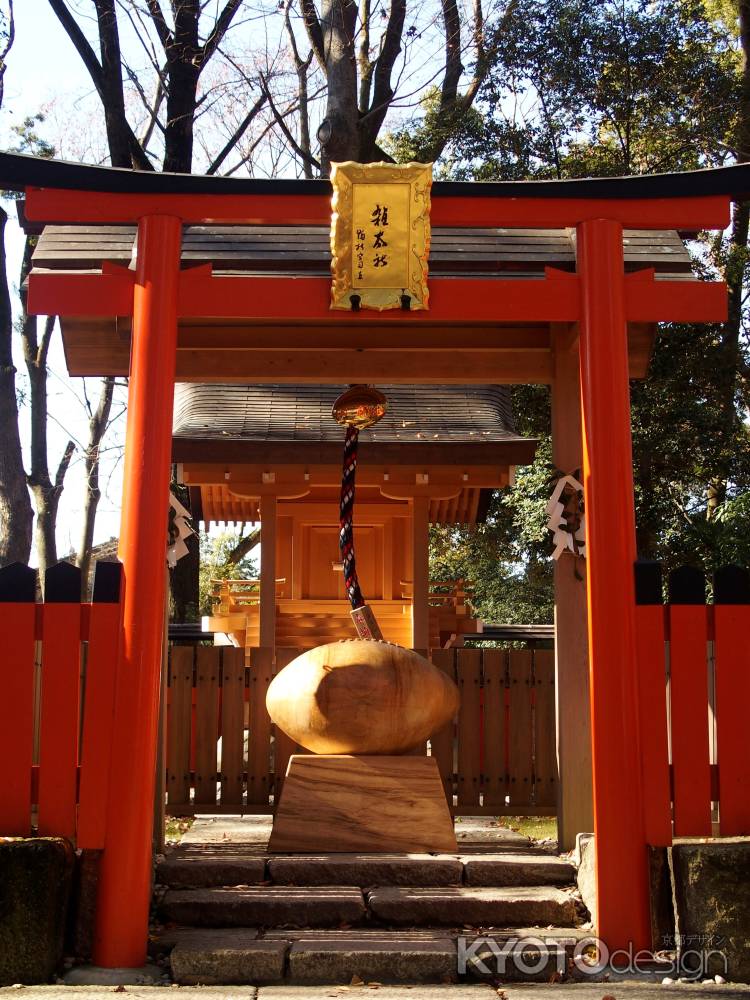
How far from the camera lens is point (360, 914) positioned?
528 centimetres

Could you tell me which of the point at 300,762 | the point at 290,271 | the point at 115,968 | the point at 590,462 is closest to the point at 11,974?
the point at 115,968

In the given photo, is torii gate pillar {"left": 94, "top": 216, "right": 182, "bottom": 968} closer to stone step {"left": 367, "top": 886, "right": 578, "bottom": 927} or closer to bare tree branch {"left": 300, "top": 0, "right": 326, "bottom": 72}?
stone step {"left": 367, "top": 886, "right": 578, "bottom": 927}

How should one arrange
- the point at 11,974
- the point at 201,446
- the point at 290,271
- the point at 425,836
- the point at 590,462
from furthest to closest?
the point at 201,446
the point at 290,271
the point at 425,836
the point at 590,462
the point at 11,974

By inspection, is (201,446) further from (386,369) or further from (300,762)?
(300,762)

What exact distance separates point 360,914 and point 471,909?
585 millimetres

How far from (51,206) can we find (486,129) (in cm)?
Result: 1471

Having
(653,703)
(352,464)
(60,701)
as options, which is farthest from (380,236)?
(60,701)

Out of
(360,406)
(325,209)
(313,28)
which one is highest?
(313,28)

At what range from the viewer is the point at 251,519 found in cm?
1540

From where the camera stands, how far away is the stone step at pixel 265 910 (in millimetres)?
5270

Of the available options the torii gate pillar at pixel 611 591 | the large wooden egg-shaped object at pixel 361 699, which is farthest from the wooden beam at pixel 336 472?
the torii gate pillar at pixel 611 591

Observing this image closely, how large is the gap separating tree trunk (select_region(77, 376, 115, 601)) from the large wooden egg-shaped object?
15.0 m

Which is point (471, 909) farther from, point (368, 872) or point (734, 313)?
point (734, 313)

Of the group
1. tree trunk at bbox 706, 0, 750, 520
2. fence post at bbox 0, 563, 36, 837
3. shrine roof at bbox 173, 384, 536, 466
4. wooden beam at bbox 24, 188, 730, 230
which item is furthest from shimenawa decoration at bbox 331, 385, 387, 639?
tree trunk at bbox 706, 0, 750, 520
